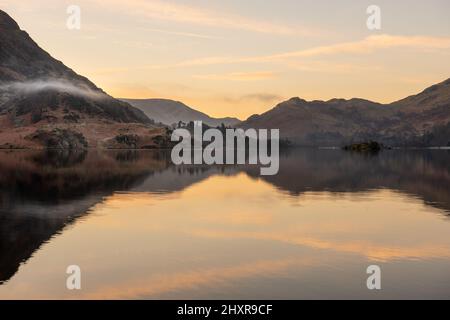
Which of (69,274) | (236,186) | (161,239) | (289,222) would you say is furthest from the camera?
(236,186)

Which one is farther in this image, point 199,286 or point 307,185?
point 307,185

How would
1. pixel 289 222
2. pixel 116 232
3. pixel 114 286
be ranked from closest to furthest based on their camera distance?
pixel 114 286 → pixel 116 232 → pixel 289 222

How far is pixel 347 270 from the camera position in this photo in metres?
32.8

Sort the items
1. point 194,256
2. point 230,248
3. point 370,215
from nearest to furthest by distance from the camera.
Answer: point 194,256
point 230,248
point 370,215

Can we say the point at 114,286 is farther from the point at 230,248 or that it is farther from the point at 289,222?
the point at 289,222

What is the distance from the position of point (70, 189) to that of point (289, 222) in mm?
40184

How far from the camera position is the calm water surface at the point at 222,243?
29062 mm

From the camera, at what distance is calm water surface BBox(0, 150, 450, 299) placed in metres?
29.1

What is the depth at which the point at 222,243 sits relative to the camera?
4119 cm

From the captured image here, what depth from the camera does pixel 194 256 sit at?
3634cm

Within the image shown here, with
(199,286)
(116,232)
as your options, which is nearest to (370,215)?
(116,232)

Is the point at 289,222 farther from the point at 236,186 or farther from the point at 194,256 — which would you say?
the point at 236,186
